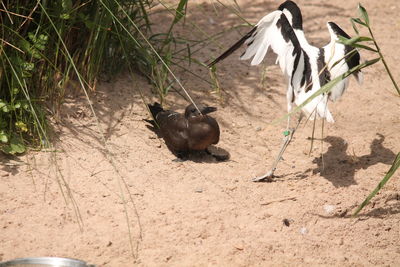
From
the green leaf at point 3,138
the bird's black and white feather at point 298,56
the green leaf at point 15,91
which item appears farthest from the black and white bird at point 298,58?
the green leaf at point 3,138

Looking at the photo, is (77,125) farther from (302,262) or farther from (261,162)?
(302,262)

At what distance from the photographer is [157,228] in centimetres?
426

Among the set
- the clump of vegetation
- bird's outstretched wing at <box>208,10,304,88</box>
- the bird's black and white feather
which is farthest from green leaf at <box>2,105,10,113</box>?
the bird's black and white feather

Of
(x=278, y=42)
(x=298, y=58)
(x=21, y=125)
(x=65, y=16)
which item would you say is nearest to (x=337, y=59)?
(x=298, y=58)

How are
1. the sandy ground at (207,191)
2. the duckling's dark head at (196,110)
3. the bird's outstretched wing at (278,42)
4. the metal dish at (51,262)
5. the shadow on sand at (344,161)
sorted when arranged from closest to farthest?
the metal dish at (51,262)
the sandy ground at (207,191)
the bird's outstretched wing at (278,42)
the shadow on sand at (344,161)
the duckling's dark head at (196,110)

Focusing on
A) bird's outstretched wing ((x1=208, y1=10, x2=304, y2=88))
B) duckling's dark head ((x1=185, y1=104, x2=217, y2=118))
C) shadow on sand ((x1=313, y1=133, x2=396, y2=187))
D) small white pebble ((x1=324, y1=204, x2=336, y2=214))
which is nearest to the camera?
small white pebble ((x1=324, y1=204, x2=336, y2=214))

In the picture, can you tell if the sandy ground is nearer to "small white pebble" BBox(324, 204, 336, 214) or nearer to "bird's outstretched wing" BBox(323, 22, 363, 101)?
"small white pebble" BBox(324, 204, 336, 214)

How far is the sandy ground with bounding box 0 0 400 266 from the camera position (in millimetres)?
4152

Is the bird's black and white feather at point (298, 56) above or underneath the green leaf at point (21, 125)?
above

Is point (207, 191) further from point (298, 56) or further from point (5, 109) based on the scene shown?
point (5, 109)

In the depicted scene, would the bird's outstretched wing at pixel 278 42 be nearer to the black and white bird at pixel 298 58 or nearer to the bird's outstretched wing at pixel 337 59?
the black and white bird at pixel 298 58

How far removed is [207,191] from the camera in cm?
470

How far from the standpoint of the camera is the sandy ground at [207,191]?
415 cm

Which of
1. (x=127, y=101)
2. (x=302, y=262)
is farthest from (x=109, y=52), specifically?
(x=302, y=262)
